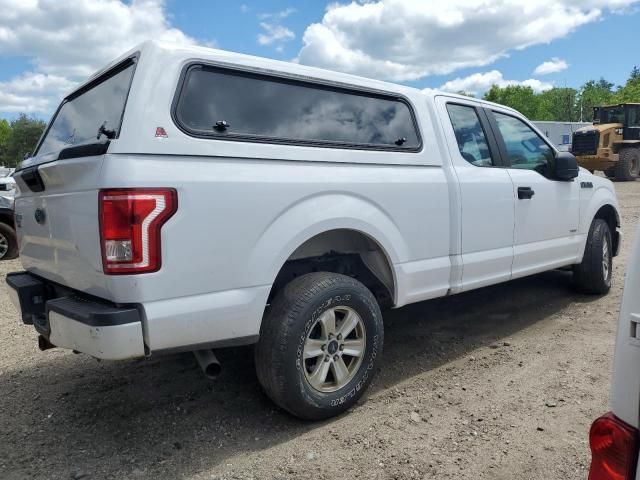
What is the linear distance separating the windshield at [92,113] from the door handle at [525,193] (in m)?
3.09

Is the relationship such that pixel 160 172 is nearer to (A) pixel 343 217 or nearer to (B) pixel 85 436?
(A) pixel 343 217

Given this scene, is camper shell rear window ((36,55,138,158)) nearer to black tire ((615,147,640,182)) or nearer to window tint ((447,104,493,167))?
window tint ((447,104,493,167))

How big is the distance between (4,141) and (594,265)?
76.9 metres

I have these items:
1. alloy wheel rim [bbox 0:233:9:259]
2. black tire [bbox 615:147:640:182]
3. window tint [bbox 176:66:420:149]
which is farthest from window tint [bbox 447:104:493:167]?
black tire [bbox 615:147:640:182]

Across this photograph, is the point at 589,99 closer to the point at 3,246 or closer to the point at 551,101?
the point at 551,101

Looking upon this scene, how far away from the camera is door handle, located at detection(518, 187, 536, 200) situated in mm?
4262

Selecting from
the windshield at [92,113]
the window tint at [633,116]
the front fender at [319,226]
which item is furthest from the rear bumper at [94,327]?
the window tint at [633,116]

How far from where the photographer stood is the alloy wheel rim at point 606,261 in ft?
17.8

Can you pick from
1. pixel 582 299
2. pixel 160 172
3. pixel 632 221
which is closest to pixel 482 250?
pixel 582 299

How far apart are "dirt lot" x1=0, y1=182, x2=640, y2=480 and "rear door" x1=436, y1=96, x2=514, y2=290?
705 mm

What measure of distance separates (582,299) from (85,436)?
190 inches

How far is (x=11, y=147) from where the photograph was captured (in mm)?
63094

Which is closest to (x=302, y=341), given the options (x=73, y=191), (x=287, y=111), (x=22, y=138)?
(x=287, y=111)

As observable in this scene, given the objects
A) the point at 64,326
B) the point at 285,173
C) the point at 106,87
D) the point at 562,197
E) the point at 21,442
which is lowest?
the point at 21,442
